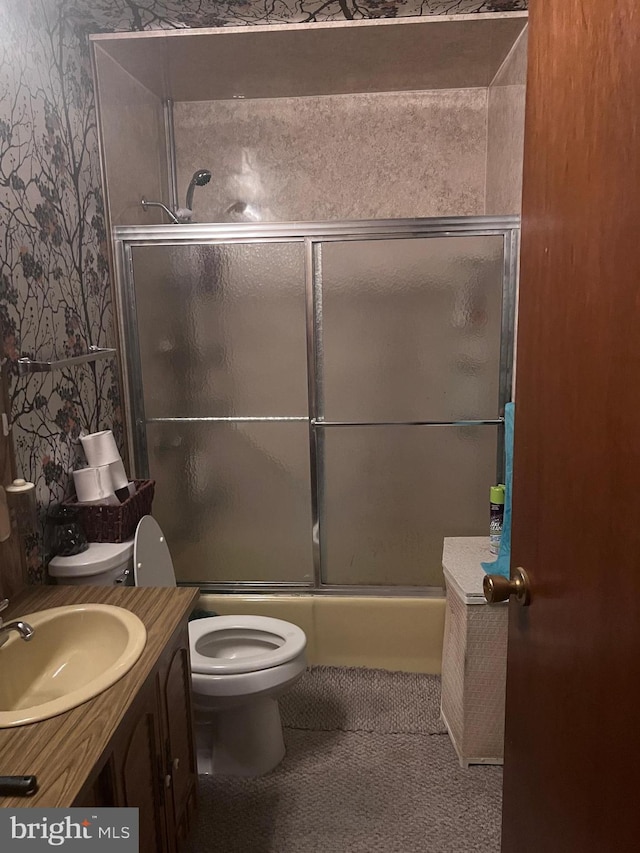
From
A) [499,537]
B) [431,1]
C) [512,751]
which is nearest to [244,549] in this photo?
[499,537]

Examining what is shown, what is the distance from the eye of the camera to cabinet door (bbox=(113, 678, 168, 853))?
1169mm

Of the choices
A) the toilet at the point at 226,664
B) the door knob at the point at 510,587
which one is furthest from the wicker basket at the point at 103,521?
the door knob at the point at 510,587

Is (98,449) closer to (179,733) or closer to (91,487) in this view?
(91,487)

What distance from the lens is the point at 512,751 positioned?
1144 mm

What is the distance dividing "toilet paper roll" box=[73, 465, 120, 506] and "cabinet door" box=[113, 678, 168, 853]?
770mm

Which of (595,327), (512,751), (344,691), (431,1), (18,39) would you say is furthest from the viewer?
(344,691)

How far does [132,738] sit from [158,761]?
0.65 ft

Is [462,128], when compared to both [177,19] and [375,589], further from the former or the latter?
[375,589]

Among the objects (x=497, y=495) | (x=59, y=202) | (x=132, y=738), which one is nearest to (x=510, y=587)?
(x=132, y=738)

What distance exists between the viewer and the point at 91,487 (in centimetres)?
198

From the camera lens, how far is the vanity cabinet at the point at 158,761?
1.13 m

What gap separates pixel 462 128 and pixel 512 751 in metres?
2.49

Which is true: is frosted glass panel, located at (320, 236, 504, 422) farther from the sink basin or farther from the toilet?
the sink basin

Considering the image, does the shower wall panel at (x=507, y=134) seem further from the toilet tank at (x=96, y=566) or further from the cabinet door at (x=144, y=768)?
the cabinet door at (x=144, y=768)
